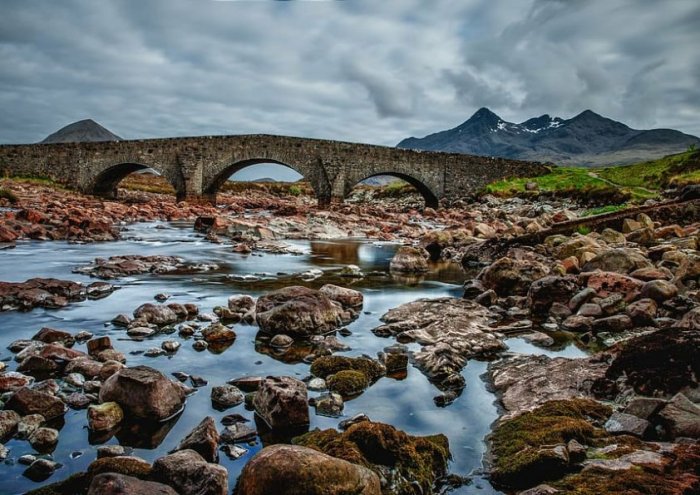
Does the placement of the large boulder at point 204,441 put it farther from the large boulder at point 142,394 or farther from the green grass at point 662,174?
the green grass at point 662,174

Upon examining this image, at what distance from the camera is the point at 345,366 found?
4.32m

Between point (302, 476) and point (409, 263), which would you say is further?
point (409, 263)

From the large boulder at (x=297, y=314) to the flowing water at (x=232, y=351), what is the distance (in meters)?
0.26

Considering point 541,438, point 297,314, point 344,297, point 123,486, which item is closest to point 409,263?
point 344,297

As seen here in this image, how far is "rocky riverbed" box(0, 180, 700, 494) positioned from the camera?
256cm

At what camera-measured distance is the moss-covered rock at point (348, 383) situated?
3943mm

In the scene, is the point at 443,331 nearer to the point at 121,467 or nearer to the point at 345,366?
the point at 345,366

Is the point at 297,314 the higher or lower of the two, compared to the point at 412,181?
lower

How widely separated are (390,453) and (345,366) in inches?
63.7

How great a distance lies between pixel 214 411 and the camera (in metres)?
3.52

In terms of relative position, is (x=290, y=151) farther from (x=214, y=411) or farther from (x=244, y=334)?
(x=214, y=411)

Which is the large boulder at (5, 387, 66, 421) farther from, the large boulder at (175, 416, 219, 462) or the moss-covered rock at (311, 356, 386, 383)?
the moss-covered rock at (311, 356, 386, 383)

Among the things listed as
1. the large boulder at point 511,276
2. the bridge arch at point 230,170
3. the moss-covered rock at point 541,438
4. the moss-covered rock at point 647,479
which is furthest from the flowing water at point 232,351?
the bridge arch at point 230,170

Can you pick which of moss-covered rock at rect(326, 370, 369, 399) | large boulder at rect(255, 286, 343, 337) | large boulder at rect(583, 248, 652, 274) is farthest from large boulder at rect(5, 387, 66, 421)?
large boulder at rect(583, 248, 652, 274)
